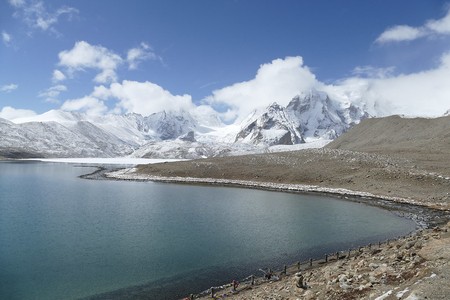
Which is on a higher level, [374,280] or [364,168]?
[364,168]

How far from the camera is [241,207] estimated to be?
65938mm

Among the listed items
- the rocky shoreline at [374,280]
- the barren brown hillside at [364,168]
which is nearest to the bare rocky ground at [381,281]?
the rocky shoreline at [374,280]

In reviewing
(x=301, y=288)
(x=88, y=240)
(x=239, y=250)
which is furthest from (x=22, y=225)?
(x=301, y=288)

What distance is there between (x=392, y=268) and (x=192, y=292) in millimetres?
14234

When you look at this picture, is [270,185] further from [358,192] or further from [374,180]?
[374,180]

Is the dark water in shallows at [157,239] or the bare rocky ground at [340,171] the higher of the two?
the bare rocky ground at [340,171]

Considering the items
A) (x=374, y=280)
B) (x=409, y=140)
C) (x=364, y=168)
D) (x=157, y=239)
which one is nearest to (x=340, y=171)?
(x=364, y=168)

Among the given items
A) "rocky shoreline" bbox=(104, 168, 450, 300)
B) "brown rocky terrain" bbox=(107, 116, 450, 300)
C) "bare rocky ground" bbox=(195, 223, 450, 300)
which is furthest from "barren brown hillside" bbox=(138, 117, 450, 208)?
"bare rocky ground" bbox=(195, 223, 450, 300)

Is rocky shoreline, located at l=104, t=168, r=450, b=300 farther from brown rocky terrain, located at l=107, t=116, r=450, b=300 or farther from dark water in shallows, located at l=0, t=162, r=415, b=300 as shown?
dark water in shallows, located at l=0, t=162, r=415, b=300

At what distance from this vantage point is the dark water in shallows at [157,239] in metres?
29.0

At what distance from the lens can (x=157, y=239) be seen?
135 feet

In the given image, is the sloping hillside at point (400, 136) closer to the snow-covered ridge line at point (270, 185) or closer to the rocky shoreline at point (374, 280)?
the snow-covered ridge line at point (270, 185)

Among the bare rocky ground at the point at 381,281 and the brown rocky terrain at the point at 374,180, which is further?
the brown rocky terrain at the point at 374,180

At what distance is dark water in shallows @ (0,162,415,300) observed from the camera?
1142 inches
